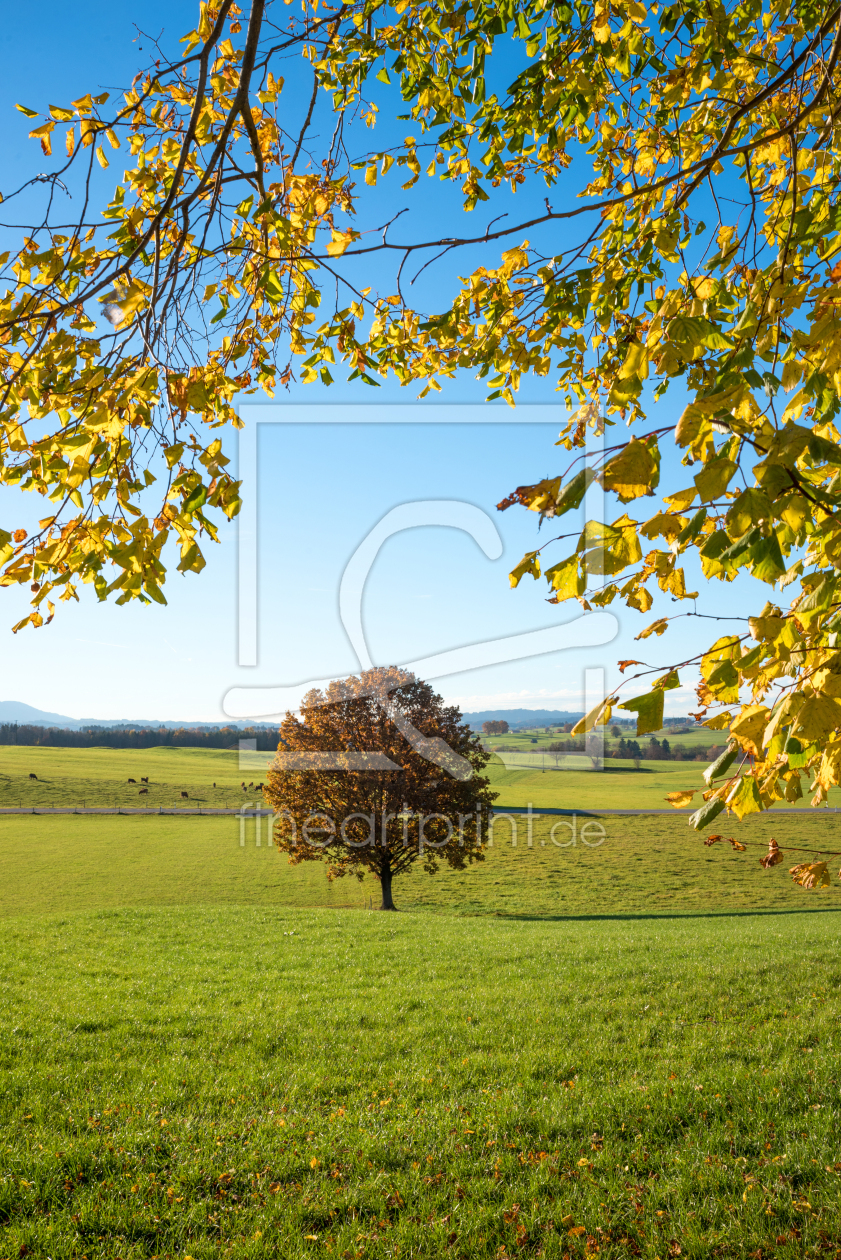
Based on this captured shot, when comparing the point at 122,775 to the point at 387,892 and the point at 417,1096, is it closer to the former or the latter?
the point at 387,892

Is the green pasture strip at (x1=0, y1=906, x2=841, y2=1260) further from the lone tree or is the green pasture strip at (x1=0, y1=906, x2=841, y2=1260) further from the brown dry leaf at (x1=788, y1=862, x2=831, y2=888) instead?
the lone tree

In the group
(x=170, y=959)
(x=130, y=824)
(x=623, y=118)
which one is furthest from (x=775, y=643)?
(x=130, y=824)

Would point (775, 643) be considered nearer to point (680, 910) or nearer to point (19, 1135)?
point (19, 1135)

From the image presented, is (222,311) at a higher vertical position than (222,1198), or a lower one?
higher

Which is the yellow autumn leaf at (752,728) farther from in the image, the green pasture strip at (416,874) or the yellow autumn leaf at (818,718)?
the green pasture strip at (416,874)

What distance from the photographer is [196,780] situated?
67.4 m

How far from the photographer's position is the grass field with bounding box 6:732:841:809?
5338cm

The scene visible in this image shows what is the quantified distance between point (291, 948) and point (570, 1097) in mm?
7124

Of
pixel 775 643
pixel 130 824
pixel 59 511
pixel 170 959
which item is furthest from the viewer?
pixel 130 824

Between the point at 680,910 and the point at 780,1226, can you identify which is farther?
the point at 680,910

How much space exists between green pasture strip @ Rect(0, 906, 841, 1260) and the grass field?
1356 inches

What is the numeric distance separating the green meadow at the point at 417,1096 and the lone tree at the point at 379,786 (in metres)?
9.97

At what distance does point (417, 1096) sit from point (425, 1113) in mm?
329

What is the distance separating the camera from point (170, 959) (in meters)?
9.43
